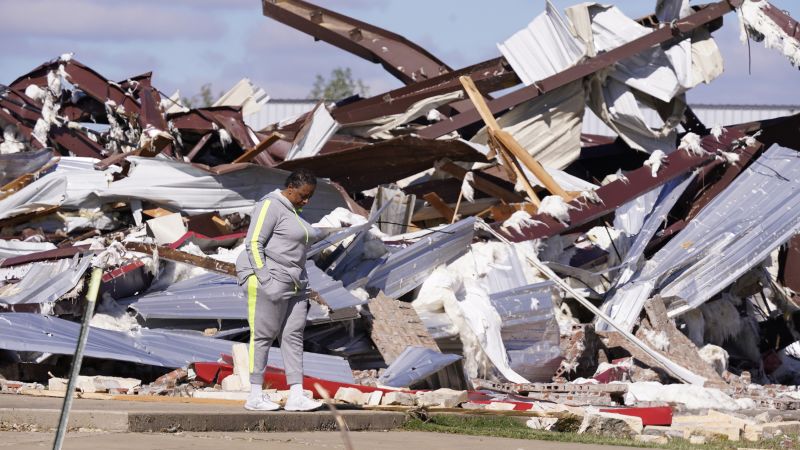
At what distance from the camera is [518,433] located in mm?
6695

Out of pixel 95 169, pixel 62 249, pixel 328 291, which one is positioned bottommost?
pixel 328 291

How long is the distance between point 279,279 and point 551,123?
25.7ft

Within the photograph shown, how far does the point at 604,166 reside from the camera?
49.2 ft

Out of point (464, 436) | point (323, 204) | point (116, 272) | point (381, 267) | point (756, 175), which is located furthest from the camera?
Answer: point (756, 175)

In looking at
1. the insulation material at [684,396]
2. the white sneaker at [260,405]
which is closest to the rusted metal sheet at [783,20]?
the insulation material at [684,396]

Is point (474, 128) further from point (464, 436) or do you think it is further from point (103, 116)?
point (464, 436)

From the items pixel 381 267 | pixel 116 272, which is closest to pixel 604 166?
pixel 381 267

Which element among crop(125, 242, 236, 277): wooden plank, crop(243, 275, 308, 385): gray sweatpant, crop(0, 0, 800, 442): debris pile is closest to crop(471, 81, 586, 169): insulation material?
crop(0, 0, 800, 442): debris pile

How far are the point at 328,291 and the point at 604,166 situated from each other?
6198 millimetres

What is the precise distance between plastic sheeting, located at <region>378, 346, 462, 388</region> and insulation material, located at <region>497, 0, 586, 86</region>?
5403mm

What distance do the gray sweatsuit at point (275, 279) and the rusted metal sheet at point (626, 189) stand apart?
4794 millimetres

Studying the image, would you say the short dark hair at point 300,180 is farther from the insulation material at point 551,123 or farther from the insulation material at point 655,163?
the insulation material at point 551,123

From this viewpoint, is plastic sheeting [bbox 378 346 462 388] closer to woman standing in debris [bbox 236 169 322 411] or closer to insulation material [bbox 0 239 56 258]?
woman standing in debris [bbox 236 169 322 411]

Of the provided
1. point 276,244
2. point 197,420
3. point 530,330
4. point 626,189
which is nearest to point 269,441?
point 197,420
